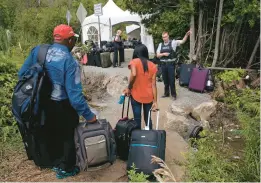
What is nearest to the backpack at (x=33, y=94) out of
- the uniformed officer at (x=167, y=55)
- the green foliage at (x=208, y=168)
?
the green foliage at (x=208, y=168)

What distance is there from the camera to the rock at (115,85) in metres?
8.73

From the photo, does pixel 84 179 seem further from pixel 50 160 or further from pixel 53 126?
pixel 53 126

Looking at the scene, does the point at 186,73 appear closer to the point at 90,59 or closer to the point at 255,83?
the point at 255,83

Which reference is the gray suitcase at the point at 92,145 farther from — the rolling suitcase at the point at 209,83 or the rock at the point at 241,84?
the rock at the point at 241,84

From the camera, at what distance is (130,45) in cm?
2392

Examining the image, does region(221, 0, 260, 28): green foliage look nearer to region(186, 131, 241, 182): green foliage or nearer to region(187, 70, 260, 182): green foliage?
region(187, 70, 260, 182): green foliage

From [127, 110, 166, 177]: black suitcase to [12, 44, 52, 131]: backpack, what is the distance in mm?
1055

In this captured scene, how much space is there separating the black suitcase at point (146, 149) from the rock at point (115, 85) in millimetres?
5057

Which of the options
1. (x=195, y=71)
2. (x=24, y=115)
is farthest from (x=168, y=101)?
(x=24, y=115)

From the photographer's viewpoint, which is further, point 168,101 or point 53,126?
point 168,101

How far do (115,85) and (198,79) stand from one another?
2.31 metres

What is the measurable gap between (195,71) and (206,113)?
207 cm

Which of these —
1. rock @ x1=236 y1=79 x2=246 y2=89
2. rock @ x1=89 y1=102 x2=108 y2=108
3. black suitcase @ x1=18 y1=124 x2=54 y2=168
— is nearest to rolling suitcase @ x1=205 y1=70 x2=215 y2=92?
rock @ x1=236 y1=79 x2=246 y2=89

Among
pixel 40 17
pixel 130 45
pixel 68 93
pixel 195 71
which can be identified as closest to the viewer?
pixel 68 93
